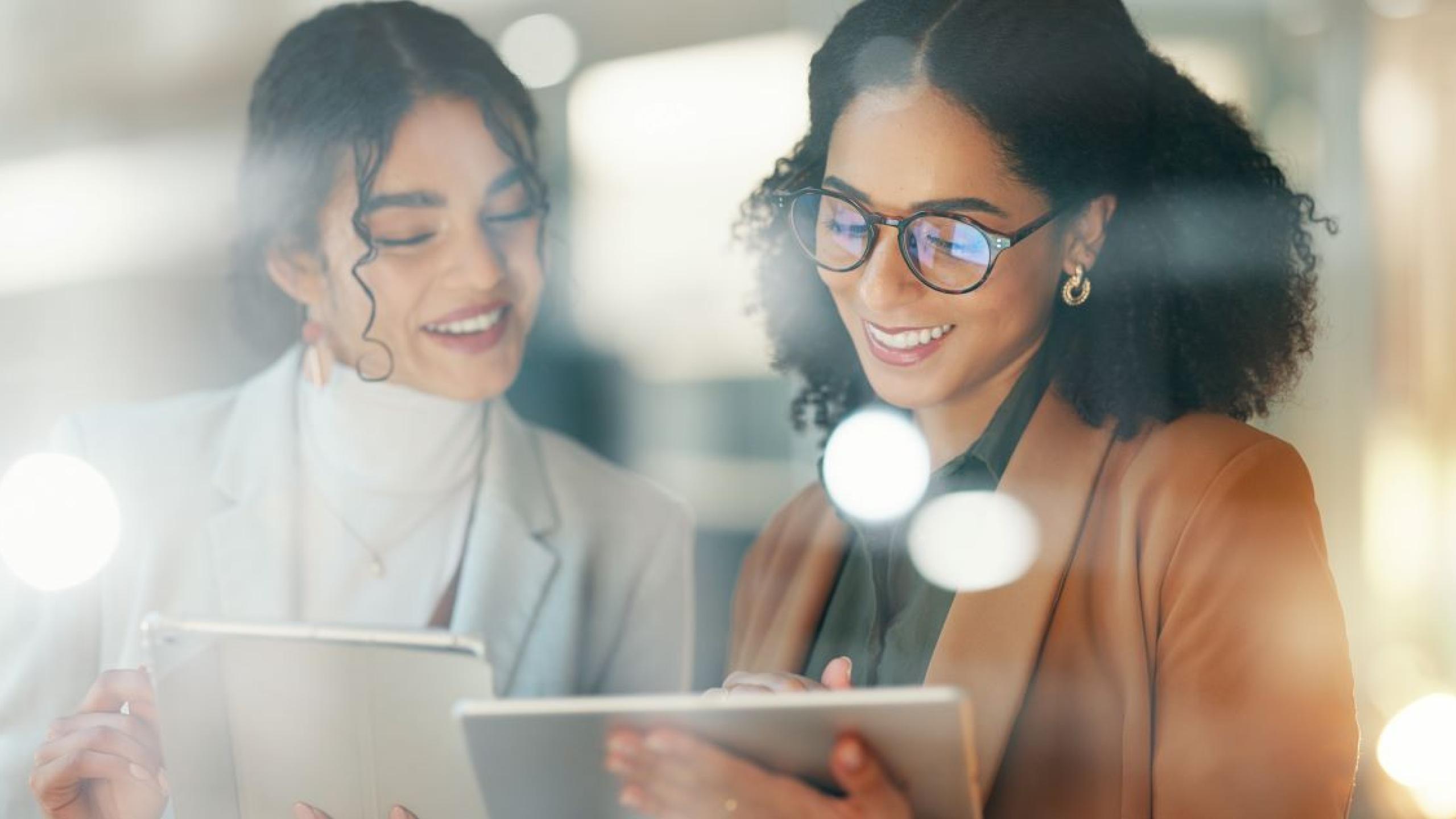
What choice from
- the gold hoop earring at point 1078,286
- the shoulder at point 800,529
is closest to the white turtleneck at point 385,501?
the shoulder at point 800,529

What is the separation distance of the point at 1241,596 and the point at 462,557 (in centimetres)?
95

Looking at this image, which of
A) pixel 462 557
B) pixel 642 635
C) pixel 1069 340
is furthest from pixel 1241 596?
pixel 462 557

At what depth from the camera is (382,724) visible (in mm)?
1649

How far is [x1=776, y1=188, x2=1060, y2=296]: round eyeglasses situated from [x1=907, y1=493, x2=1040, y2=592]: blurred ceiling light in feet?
0.79

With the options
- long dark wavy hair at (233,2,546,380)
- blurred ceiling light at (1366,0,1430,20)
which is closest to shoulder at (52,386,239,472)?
long dark wavy hair at (233,2,546,380)

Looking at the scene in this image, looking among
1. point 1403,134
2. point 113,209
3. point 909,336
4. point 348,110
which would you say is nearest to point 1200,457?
point 909,336

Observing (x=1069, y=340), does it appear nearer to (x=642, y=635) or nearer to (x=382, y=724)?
(x=642, y=635)

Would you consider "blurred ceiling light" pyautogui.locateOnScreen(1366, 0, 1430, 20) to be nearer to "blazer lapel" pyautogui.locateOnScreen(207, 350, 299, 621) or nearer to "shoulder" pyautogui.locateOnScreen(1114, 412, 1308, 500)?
"shoulder" pyautogui.locateOnScreen(1114, 412, 1308, 500)

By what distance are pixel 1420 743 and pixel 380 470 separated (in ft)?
4.17

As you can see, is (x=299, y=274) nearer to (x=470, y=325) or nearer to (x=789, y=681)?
(x=470, y=325)

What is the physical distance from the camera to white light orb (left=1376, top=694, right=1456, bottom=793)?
5.17 ft

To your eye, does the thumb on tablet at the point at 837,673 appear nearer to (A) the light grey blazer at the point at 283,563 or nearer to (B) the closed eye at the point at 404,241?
(A) the light grey blazer at the point at 283,563

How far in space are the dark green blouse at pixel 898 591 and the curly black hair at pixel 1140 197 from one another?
0.07m

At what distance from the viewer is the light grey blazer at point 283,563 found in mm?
1829
